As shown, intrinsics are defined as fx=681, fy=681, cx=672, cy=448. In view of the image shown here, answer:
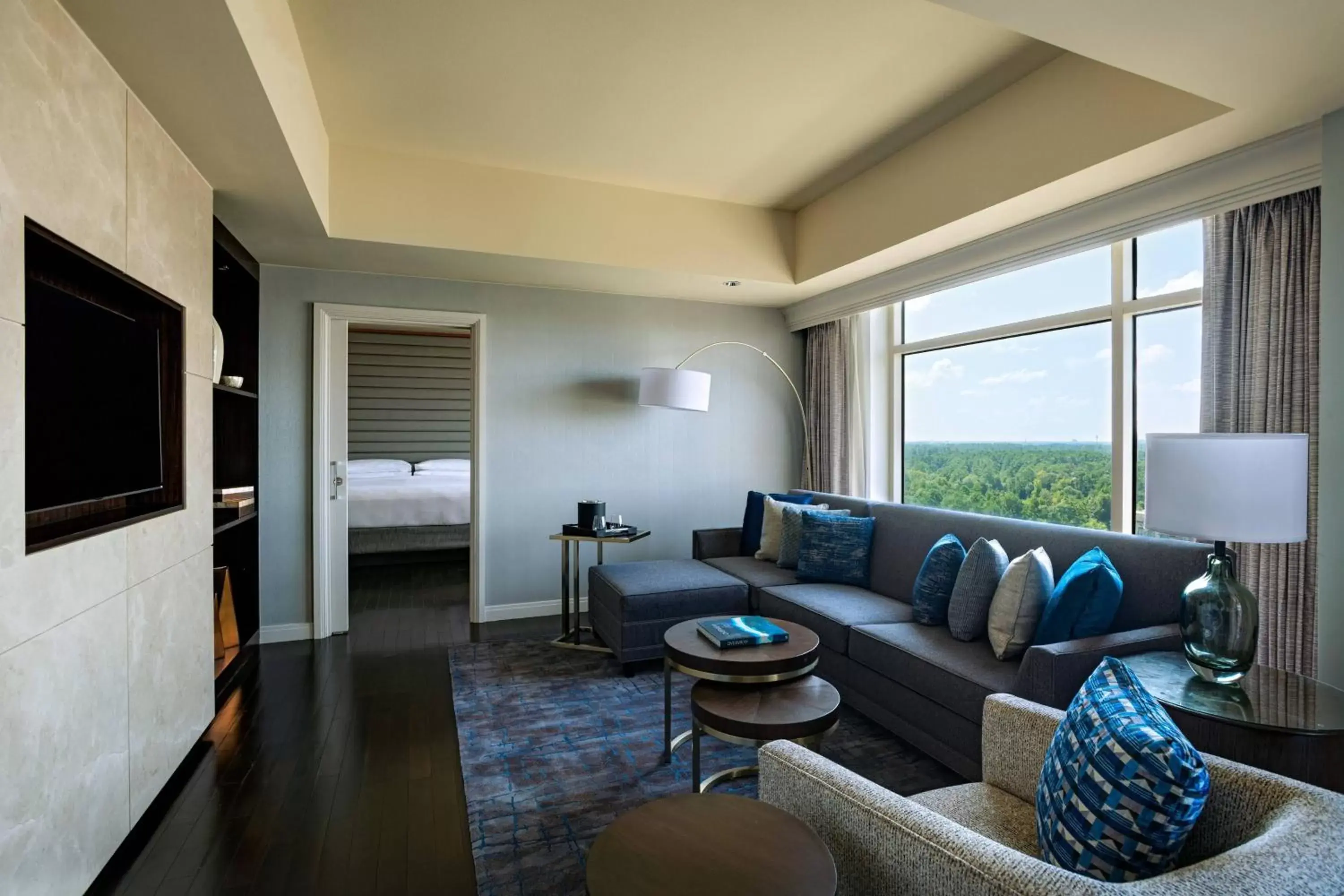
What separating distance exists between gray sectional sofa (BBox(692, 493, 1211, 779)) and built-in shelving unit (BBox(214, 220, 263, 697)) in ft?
9.47

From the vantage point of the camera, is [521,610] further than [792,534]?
Yes

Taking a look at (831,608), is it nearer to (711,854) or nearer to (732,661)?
(732,661)

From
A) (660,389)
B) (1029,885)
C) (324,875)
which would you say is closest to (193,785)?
(324,875)

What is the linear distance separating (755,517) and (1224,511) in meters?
2.85

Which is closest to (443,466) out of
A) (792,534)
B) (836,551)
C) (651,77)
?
(792,534)

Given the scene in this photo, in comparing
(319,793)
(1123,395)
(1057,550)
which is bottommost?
(319,793)

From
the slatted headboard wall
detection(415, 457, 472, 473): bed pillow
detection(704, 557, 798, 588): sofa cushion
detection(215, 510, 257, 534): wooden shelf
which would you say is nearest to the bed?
detection(415, 457, 472, 473): bed pillow

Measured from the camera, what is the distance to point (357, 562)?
6.46 metres

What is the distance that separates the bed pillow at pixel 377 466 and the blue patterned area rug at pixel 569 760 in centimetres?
414

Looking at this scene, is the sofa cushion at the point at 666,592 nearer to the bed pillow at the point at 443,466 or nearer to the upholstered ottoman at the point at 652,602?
the upholstered ottoman at the point at 652,602

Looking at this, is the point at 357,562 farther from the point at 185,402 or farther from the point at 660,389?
the point at 185,402

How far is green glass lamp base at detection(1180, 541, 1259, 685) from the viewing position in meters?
1.90

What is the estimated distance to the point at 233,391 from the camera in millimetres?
3418

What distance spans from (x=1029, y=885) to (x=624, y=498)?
165 inches
